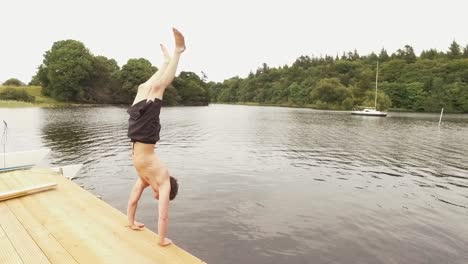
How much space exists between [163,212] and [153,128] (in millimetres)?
1271

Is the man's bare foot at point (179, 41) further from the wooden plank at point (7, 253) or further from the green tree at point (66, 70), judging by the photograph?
the green tree at point (66, 70)

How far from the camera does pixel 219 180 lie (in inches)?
623

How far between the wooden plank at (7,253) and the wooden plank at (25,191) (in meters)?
2.18

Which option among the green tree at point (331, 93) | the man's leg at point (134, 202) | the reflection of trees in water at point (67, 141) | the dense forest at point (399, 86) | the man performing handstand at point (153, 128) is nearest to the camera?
the man performing handstand at point (153, 128)

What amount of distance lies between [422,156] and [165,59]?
81.7 feet

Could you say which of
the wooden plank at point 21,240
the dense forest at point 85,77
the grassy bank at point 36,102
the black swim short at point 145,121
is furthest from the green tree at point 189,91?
the black swim short at point 145,121

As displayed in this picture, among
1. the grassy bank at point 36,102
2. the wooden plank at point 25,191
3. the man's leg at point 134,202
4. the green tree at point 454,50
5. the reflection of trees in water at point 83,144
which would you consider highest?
the green tree at point 454,50

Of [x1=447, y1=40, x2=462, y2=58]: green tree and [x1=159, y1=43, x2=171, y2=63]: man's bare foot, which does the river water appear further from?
[x1=447, y1=40, x2=462, y2=58]: green tree

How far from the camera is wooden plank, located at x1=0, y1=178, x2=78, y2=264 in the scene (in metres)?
4.55

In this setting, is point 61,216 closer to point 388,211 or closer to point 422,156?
point 388,211

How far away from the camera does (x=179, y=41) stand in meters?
4.75

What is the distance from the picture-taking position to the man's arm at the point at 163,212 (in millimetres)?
5044

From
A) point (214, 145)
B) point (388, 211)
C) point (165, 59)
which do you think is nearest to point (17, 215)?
point (165, 59)

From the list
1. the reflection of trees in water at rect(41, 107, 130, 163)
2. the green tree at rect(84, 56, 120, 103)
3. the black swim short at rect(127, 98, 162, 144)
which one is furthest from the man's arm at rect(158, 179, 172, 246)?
the green tree at rect(84, 56, 120, 103)
